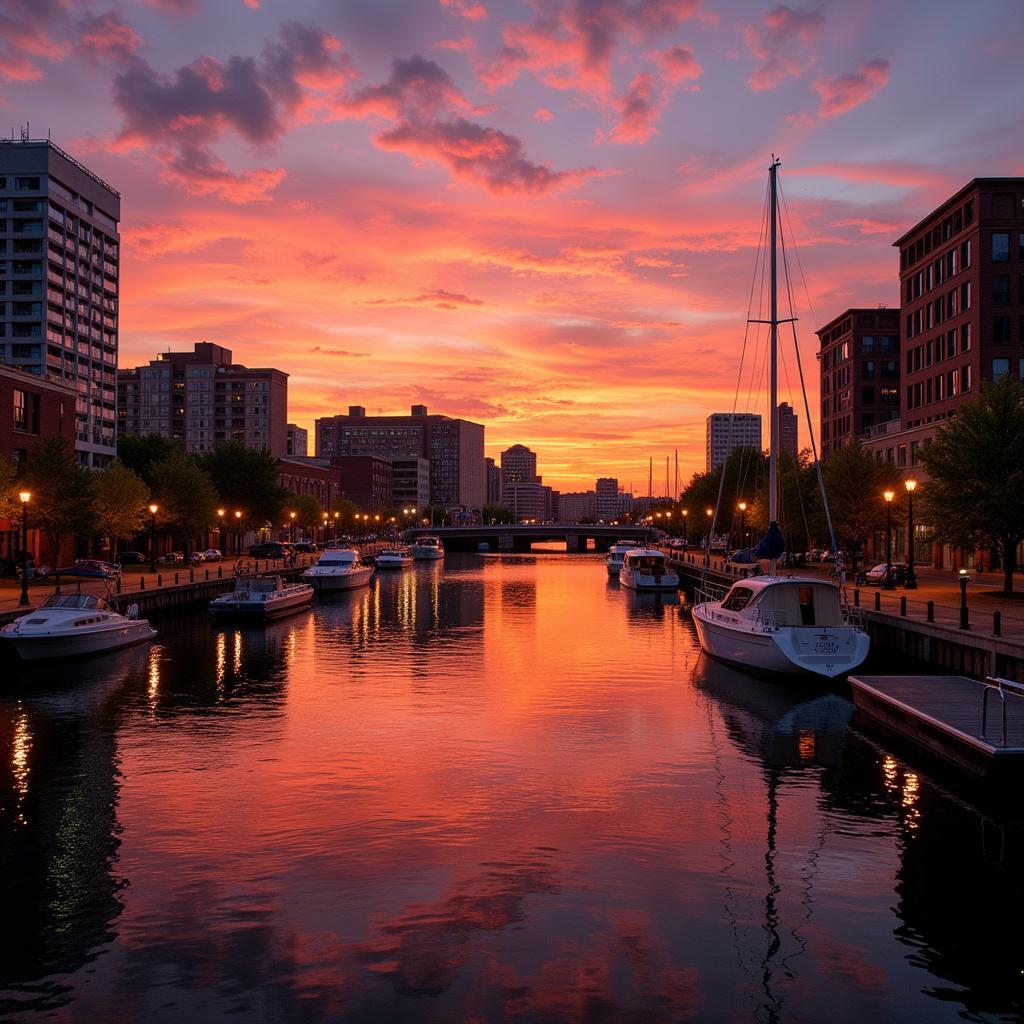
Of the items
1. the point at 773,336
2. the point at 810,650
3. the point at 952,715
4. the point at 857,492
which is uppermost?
the point at 773,336

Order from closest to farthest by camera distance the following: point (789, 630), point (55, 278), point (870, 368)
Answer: point (789, 630)
point (870, 368)
point (55, 278)

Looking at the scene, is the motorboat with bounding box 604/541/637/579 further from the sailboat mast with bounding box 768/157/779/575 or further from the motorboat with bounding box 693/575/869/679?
the motorboat with bounding box 693/575/869/679

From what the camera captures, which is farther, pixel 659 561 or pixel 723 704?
pixel 659 561

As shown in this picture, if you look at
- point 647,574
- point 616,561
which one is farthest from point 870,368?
point 647,574

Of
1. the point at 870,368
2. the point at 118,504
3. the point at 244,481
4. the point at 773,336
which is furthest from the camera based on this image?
the point at 870,368

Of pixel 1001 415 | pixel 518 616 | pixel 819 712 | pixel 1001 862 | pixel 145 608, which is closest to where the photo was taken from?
pixel 1001 862

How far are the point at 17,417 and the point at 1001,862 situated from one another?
78845 millimetres

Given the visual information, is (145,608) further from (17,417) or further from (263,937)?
(263,937)

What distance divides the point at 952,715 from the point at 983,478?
29.8 metres

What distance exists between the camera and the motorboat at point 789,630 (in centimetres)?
3384

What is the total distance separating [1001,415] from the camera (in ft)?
167

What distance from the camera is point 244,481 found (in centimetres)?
11062

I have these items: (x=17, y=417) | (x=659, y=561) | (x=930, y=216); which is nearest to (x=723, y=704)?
(x=659, y=561)

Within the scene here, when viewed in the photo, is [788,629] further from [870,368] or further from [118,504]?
[870,368]
